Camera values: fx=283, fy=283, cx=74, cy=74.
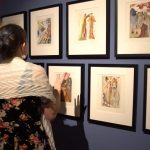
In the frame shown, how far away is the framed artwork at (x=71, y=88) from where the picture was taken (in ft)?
5.98

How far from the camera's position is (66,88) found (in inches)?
74.5

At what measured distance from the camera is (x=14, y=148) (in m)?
1.46

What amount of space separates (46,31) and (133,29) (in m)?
0.72

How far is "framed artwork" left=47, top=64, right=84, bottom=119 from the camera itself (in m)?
1.82

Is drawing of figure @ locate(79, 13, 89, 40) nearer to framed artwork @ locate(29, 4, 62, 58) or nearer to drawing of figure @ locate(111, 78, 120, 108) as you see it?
framed artwork @ locate(29, 4, 62, 58)

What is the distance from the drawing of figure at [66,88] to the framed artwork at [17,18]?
60cm

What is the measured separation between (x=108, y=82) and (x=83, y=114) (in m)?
0.30

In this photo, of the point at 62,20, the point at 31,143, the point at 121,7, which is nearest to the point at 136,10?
the point at 121,7

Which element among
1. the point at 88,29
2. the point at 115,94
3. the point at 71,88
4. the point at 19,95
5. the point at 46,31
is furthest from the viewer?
the point at 46,31

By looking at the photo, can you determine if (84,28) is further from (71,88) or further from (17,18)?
(17,18)

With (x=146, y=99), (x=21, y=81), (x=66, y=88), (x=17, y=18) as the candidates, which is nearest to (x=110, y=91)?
(x=146, y=99)

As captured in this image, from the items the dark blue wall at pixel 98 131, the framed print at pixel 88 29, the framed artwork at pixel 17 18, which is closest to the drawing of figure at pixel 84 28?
the framed print at pixel 88 29

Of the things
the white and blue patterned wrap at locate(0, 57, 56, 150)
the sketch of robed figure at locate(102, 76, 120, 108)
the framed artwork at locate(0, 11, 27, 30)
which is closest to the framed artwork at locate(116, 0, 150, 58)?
the sketch of robed figure at locate(102, 76, 120, 108)

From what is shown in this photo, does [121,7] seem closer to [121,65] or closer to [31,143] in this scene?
[121,65]
